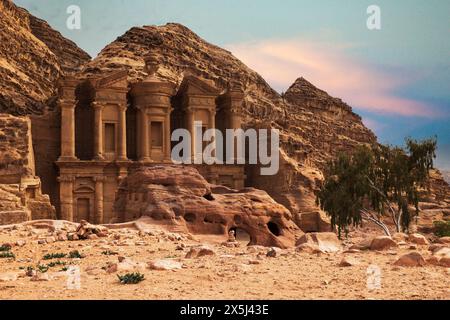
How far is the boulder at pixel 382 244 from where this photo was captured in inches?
726

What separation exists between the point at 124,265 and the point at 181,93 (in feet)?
151

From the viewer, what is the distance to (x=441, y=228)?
50938mm

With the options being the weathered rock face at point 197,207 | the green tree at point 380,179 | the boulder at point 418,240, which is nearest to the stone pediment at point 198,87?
the green tree at point 380,179

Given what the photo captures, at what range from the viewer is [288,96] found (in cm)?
9269

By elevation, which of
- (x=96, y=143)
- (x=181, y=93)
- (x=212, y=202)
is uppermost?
(x=181, y=93)

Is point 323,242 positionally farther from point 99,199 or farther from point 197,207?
point 99,199

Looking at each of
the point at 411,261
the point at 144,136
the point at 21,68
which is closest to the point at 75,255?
the point at 411,261

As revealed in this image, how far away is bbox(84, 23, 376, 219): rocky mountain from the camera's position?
54.7 m

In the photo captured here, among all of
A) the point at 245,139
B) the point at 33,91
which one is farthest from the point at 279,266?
the point at 33,91

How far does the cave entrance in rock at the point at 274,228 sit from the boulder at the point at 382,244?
1140 cm

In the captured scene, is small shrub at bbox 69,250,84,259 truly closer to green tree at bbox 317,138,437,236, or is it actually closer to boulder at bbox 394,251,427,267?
boulder at bbox 394,251,427,267

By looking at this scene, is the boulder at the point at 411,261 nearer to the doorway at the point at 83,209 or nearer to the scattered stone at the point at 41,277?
the scattered stone at the point at 41,277

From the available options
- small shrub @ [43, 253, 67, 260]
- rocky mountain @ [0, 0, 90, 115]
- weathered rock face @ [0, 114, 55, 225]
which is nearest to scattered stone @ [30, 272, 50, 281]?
small shrub @ [43, 253, 67, 260]
